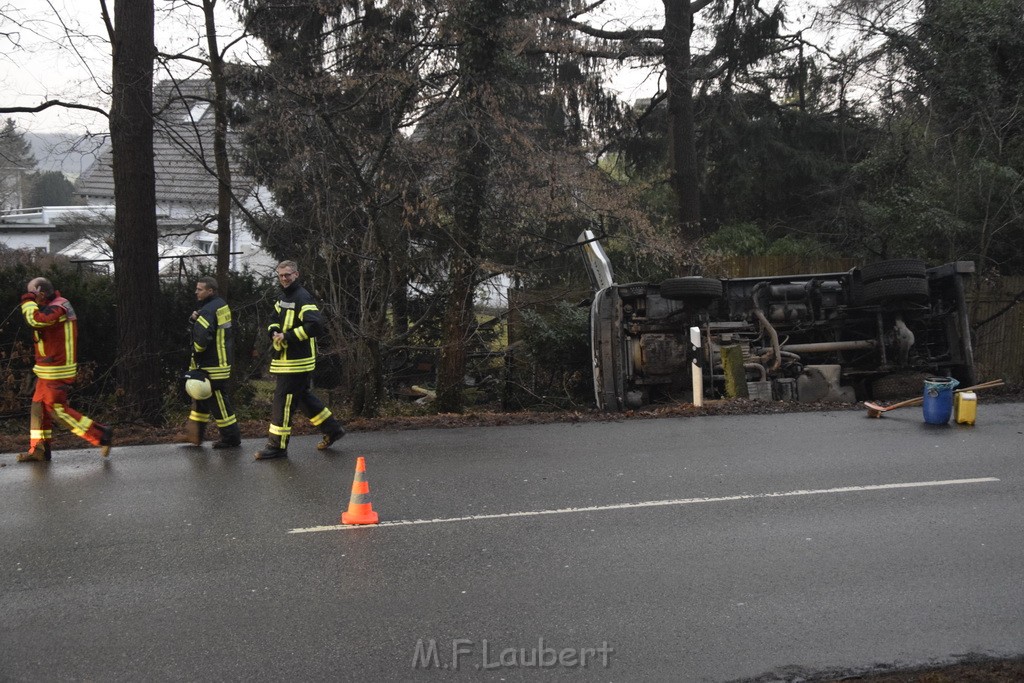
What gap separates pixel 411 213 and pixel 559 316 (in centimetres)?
347

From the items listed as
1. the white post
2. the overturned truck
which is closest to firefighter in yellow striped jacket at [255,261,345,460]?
the overturned truck

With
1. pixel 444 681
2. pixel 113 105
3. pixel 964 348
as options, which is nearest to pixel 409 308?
pixel 113 105

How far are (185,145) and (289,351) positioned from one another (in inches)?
227

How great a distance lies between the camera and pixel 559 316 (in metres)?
16.4

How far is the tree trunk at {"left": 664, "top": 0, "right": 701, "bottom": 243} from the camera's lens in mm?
22047

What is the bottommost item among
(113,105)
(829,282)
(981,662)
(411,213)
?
(981,662)

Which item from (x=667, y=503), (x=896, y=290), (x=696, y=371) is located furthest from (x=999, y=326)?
(x=667, y=503)

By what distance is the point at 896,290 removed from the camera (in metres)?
12.2

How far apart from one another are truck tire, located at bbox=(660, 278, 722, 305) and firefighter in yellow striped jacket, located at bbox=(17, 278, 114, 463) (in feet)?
22.8

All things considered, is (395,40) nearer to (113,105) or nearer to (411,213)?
(411,213)

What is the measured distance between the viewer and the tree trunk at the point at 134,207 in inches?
508

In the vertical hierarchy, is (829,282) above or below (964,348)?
above

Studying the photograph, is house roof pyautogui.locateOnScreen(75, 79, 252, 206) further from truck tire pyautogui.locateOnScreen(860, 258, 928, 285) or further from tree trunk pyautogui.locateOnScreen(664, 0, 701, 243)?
tree trunk pyautogui.locateOnScreen(664, 0, 701, 243)

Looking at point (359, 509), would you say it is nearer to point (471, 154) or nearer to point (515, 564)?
point (515, 564)
